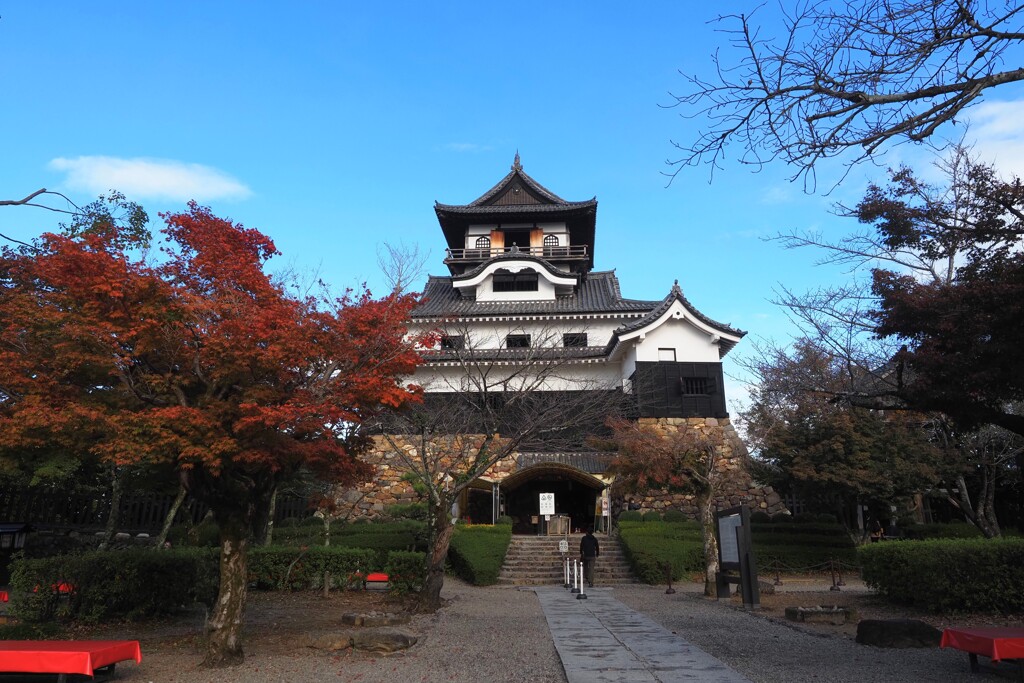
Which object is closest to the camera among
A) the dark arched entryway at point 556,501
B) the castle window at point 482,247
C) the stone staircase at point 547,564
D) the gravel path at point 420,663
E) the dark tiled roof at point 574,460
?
the gravel path at point 420,663

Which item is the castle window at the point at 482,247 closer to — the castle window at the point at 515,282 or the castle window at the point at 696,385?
the castle window at the point at 515,282

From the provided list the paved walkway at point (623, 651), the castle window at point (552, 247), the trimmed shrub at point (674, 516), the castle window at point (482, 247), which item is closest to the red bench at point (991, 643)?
the paved walkway at point (623, 651)

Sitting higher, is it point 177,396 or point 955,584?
point 177,396

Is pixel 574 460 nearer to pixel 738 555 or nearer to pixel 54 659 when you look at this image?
pixel 738 555

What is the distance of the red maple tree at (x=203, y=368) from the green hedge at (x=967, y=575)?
32.4 ft

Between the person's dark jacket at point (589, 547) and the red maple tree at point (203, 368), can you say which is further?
the person's dark jacket at point (589, 547)

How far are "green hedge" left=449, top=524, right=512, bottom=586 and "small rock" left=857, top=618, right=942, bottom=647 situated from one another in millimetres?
11588

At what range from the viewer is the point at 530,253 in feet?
115

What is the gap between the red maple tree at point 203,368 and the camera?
7.99m

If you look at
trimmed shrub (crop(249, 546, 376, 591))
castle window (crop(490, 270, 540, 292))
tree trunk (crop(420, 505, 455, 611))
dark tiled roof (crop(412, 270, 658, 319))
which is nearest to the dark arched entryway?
dark tiled roof (crop(412, 270, 658, 319))

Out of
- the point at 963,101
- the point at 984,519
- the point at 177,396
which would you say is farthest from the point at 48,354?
the point at 984,519

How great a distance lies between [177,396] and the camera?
872cm

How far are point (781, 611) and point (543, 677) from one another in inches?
303

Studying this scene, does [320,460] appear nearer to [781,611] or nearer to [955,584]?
[781,611]
